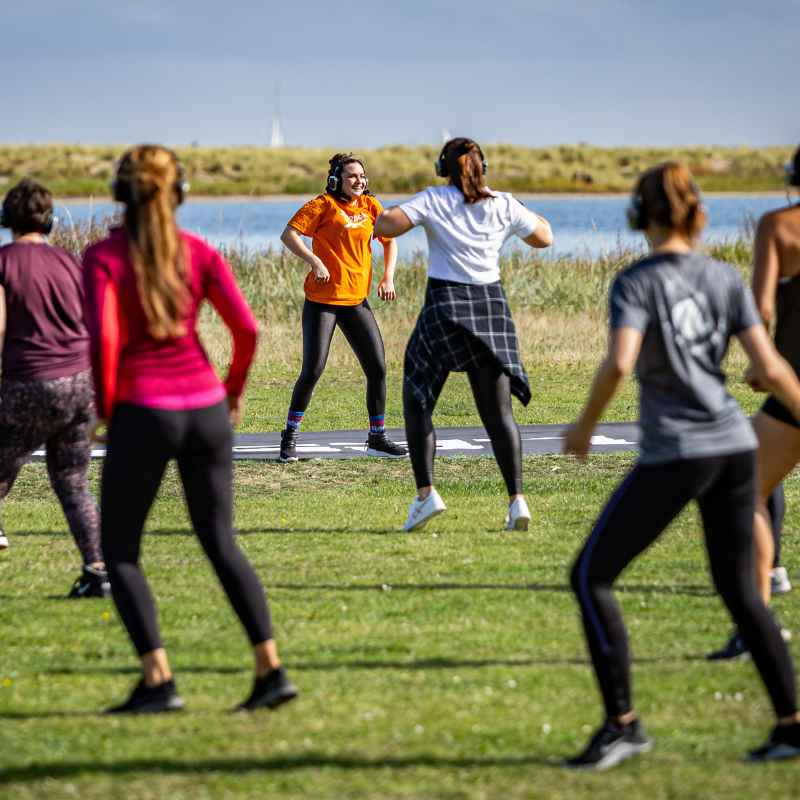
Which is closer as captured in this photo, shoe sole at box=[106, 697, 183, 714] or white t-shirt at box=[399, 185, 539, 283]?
shoe sole at box=[106, 697, 183, 714]

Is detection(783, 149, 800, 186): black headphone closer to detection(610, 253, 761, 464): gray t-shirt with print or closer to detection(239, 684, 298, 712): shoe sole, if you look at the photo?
detection(610, 253, 761, 464): gray t-shirt with print

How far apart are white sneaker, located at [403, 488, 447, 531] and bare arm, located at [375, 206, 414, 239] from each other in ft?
4.88

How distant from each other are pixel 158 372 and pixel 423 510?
408 cm

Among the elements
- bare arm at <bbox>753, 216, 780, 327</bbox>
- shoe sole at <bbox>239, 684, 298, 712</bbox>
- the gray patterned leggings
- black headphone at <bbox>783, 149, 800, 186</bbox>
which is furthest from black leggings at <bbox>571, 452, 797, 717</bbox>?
the gray patterned leggings

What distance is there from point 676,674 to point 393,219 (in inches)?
125

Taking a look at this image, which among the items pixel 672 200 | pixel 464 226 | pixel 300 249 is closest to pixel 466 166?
pixel 464 226

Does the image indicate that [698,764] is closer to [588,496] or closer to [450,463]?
[588,496]

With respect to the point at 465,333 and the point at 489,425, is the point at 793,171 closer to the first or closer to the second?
the point at 465,333

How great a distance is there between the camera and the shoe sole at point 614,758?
15.8 feet

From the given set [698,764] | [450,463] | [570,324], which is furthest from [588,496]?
→ [570,324]

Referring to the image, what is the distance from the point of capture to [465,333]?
28.6ft

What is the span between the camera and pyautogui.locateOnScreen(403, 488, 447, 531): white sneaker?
901 cm

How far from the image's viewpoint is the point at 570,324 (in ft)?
69.9

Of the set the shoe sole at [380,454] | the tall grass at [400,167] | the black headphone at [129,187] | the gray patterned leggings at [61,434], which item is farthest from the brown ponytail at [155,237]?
the tall grass at [400,167]
